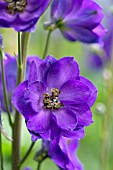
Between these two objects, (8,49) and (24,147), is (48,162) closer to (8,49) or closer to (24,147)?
(24,147)

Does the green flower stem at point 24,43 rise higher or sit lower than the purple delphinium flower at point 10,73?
higher

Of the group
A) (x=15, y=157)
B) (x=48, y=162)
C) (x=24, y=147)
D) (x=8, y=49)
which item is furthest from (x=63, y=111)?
(x=8, y=49)

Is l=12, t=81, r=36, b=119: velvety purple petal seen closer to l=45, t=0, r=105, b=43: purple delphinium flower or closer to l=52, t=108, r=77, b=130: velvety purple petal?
l=52, t=108, r=77, b=130: velvety purple petal

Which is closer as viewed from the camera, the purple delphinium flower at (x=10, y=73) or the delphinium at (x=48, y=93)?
the delphinium at (x=48, y=93)

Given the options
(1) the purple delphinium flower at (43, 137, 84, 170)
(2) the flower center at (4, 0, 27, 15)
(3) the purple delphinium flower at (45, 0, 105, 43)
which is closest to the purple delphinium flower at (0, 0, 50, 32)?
(2) the flower center at (4, 0, 27, 15)

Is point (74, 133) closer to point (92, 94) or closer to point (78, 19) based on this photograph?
point (92, 94)

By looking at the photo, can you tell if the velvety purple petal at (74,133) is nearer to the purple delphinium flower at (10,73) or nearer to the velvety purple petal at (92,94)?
the velvety purple petal at (92,94)

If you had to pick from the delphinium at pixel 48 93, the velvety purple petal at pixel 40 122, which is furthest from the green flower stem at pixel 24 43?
the velvety purple petal at pixel 40 122
